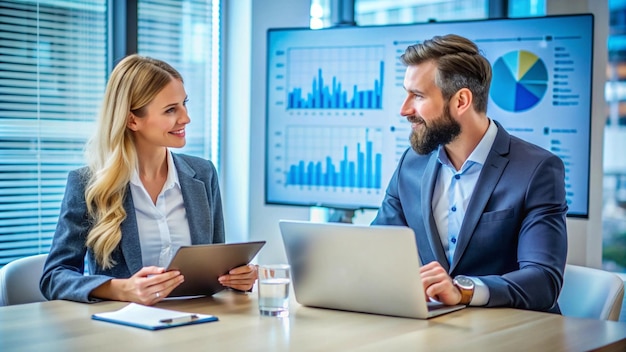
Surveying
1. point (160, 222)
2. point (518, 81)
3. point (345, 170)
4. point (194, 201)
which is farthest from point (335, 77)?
point (160, 222)

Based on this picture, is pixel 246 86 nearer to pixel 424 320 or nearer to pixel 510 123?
pixel 510 123

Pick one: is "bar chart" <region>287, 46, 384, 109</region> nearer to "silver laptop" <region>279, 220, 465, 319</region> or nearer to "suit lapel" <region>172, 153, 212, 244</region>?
"suit lapel" <region>172, 153, 212, 244</region>

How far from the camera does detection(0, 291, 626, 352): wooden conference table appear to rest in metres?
1.75

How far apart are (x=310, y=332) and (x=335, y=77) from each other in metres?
2.27

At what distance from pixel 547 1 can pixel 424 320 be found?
8.48 ft

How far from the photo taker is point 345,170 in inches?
157

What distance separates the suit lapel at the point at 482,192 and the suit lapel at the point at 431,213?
2.4 inches

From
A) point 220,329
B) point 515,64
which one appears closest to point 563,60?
point 515,64

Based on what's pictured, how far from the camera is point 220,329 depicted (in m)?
1.91

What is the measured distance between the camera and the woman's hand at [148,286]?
84.6 inches

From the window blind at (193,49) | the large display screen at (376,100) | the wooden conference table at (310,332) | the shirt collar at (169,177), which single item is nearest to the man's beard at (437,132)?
the wooden conference table at (310,332)

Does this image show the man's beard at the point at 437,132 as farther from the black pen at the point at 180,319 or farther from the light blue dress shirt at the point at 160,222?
the black pen at the point at 180,319

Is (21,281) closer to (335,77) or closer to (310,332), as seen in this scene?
(310,332)

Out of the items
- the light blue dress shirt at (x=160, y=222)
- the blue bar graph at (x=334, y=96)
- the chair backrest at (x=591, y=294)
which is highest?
the blue bar graph at (x=334, y=96)
